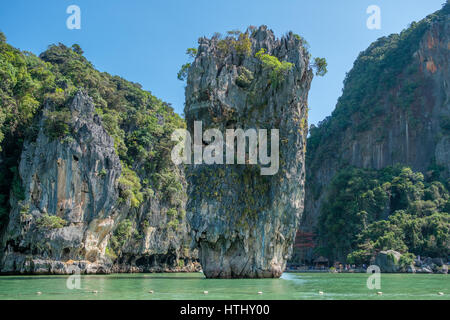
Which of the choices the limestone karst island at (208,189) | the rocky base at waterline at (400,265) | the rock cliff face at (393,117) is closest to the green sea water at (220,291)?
the limestone karst island at (208,189)

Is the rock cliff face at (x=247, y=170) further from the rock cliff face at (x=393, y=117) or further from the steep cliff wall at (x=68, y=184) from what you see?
the rock cliff face at (x=393, y=117)

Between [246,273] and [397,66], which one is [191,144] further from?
[397,66]

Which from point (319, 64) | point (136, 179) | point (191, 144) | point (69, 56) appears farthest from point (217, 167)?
point (69, 56)

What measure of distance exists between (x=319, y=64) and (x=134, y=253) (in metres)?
27.3

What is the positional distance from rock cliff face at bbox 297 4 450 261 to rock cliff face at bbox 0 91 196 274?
36178 mm

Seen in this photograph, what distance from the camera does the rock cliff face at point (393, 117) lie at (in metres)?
72.6

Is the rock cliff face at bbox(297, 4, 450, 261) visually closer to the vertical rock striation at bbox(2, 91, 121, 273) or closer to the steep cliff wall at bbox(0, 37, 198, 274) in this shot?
the steep cliff wall at bbox(0, 37, 198, 274)

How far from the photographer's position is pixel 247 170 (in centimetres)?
3128

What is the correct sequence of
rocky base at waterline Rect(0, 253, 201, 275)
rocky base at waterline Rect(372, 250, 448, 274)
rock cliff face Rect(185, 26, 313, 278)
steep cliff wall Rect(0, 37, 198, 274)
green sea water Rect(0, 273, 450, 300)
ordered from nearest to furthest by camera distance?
1. green sea water Rect(0, 273, 450, 300)
2. rock cliff face Rect(185, 26, 313, 278)
3. rocky base at waterline Rect(0, 253, 201, 275)
4. steep cliff wall Rect(0, 37, 198, 274)
5. rocky base at waterline Rect(372, 250, 448, 274)

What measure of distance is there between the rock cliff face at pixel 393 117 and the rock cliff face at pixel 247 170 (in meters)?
40.4

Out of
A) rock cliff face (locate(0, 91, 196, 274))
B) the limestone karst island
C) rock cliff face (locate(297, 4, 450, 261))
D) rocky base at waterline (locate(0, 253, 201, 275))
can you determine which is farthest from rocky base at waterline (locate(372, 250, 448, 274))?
rocky base at waterline (locate(0, 253, 201, 275))

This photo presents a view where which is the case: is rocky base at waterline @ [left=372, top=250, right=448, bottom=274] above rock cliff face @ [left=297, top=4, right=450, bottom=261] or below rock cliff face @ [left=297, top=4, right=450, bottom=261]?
below

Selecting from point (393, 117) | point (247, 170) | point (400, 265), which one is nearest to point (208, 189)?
point (247, 170)

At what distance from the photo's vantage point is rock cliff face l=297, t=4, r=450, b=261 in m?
72.6
